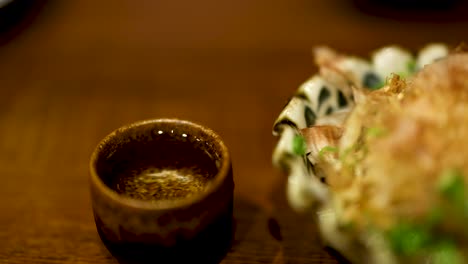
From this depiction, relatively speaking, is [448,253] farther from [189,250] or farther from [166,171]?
[166,171]

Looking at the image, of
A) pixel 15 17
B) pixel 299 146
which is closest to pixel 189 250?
pixel 299 146

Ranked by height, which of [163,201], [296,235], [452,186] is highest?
[452,186]

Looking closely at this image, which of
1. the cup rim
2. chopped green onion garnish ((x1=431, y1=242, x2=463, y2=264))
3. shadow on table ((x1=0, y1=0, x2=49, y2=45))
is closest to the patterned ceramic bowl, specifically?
the cup rim

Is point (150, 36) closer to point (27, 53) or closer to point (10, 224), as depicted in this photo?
point (27, 53)

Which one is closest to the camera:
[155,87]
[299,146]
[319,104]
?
[299,146]

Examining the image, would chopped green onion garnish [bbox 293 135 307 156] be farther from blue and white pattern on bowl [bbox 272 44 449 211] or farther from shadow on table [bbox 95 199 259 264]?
shadow on table [bbox 95 199 259 264]

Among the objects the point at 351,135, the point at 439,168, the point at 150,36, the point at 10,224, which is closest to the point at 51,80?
the point at 150,36

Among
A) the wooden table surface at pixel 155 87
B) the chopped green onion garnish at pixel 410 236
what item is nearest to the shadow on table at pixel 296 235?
the wooden table surface at pixel 155 87
